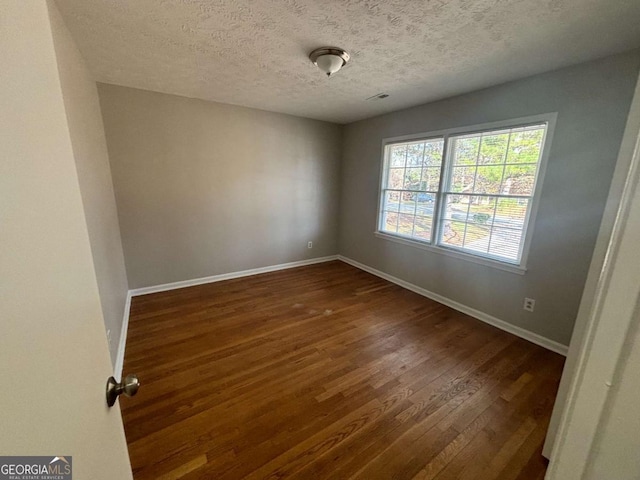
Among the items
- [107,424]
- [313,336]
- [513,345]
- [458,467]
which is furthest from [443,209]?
[107,424]

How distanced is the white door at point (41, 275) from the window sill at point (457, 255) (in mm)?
3113

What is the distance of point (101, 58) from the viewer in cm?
210

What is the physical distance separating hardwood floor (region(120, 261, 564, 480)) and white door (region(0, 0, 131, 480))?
3.52 feet

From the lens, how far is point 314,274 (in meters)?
4.09

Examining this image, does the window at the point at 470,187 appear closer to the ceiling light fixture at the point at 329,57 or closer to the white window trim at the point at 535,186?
the white window trim at the point at 535,186

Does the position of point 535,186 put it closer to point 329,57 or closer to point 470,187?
point 470,187

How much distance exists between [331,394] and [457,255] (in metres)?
2.17

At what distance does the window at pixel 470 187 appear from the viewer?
Result: 239cm

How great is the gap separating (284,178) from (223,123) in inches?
44.8

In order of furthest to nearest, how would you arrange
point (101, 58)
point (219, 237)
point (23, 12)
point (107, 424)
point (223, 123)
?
1. point (219, 237)
2. point (223, 123)
3. point (101, 58)
4. point (107, 424)
5. point (23, 12)

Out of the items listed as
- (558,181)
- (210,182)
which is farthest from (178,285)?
(558,181)

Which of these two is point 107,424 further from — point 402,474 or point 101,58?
point 101,58

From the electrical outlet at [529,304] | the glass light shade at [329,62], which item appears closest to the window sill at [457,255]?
the electrical outlet at [529,304]

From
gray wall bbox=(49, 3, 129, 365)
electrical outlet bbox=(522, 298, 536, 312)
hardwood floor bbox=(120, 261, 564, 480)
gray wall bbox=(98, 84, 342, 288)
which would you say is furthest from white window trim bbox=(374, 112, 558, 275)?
gray wall bbox=(49, 3, 129, 365)
